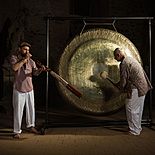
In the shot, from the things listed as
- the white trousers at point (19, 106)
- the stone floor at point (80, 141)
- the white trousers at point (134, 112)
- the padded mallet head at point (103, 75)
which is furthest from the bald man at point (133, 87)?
the white trousers at point (19, 106)

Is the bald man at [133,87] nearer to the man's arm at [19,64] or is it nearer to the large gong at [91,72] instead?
the large gong at [91,72]

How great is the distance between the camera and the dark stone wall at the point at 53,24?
22.0ft

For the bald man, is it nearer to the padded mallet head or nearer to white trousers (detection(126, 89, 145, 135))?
white trousers (detection(126, 89, 145, 135))

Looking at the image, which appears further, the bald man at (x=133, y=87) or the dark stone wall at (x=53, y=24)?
the dark stone wall at (x=53, y=24)

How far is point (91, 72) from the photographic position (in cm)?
392

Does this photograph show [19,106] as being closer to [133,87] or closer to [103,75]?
[103,75]

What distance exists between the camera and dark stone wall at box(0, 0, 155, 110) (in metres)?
6.71

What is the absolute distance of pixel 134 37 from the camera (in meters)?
9.43

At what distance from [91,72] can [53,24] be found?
5.21 meters

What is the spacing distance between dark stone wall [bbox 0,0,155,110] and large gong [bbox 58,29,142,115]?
2.47 m

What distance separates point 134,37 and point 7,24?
5394 millimetres

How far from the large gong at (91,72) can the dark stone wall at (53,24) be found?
247 cm

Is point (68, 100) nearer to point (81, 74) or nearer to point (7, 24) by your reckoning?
point (81, 74)

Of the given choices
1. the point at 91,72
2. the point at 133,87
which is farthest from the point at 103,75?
the point at 133,87
